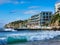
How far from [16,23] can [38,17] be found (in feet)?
30.6

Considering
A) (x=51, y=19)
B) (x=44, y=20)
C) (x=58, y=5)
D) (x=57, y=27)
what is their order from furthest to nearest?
1. (x=58, y=5)
2. (x=44, y=20)
3. (x=51, y=19)
4. (x=57, y=27)

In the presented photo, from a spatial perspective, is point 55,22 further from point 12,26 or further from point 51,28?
point 12,26

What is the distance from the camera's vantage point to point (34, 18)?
8881cm

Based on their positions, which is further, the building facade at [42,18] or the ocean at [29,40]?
the building facade at [42,18]

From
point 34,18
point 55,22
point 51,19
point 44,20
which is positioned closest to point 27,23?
point 34,18

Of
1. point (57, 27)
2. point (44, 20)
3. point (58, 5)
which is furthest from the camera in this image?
point (58, 5)

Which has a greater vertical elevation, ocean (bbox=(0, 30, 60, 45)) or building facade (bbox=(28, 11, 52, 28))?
building facade (bbox=(28, 11, 52, 28))

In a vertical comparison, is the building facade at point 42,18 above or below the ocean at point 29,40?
above

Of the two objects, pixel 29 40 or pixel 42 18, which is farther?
pixel 42 18

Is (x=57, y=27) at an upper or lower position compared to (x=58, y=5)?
lower

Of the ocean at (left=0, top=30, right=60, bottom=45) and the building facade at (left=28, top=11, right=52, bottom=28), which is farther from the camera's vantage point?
the building facade at (left=28, top=11, right=52, bottom=28)

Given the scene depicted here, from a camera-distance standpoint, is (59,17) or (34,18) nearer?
(59,17)

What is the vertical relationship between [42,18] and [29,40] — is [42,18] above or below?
above

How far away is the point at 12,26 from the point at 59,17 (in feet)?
78.8
